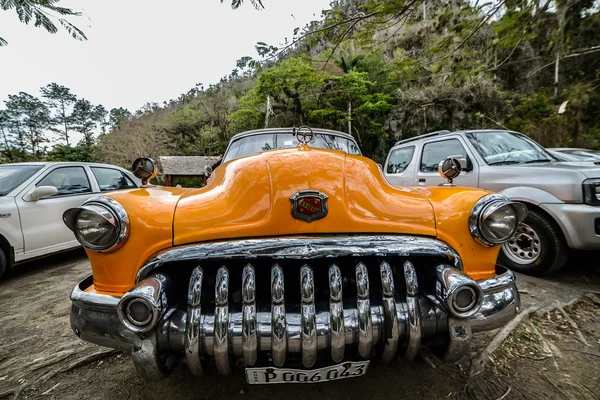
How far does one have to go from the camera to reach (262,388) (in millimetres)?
1672

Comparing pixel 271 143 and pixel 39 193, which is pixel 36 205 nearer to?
pixel 39 193

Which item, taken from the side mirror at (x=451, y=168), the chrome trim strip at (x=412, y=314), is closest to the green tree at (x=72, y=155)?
the side mirror at (x=451, y=168)

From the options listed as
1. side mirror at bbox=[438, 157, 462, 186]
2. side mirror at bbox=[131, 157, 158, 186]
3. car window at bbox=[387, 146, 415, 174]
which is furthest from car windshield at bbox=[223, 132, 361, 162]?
car window at bbox=[387, 146, 415, 174]

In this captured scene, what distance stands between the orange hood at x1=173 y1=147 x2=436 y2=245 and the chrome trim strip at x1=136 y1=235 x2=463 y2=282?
58 mm

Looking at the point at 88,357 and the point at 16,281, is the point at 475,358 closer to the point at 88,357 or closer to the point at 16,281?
the point at 88,357

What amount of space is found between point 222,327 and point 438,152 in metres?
4.79

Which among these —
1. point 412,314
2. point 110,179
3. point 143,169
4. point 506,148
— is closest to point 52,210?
point 110,179

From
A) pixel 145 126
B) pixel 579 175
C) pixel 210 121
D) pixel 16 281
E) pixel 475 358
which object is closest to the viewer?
pixel 475 358

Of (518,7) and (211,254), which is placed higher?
(518,7)

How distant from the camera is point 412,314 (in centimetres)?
125

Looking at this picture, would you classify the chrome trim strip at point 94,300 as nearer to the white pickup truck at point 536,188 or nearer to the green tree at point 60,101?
the white pickup truck at point 536,188

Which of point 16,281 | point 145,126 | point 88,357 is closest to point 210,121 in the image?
point 145,126

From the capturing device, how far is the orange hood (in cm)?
138

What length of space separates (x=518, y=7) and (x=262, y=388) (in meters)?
6.33
